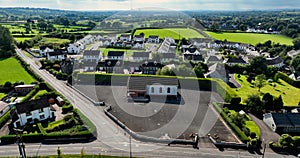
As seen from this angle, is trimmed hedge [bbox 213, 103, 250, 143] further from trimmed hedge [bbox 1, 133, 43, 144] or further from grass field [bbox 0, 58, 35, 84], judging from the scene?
grass field [bbox 0, 58, 35, 84]

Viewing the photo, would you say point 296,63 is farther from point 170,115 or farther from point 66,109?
point 66,109

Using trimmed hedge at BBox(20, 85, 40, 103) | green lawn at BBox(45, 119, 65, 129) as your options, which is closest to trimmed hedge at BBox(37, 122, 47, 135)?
green lawn at BBox(45, 119, 65, 129)

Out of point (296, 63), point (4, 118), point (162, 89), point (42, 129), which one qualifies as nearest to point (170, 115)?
point (162, 89)

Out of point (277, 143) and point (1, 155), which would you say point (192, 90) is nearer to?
point (277, 143)

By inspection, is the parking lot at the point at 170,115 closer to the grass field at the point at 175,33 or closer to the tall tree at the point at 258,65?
the tall tree at the point at 258,65

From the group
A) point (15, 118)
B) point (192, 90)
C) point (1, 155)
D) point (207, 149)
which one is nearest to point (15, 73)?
point (15, 118)
